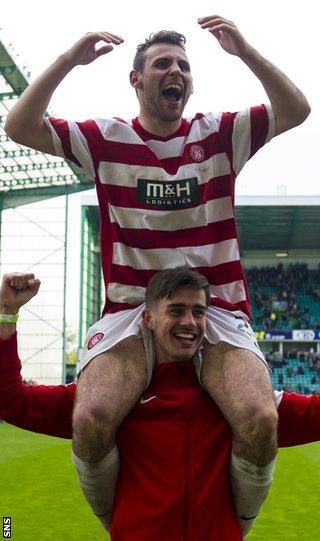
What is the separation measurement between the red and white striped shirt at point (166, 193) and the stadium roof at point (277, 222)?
3186cm

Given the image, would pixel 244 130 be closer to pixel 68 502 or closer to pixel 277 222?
pixel 68 502

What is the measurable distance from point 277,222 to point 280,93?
35.0m

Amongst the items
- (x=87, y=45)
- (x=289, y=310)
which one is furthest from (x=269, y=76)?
(x=289, y=310)

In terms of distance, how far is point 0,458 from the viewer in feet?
42.0

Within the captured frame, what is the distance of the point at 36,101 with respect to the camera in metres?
3.54

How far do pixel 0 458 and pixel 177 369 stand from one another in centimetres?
1022

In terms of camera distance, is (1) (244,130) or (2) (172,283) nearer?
(2) (172,283)

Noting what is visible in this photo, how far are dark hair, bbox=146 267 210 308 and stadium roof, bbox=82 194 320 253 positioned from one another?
3232 cm

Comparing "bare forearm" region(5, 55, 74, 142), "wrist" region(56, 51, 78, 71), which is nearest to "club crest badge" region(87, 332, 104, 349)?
A: "bare forearm" region(5, 55, 74, 142)

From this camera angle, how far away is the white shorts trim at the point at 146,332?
3.52 meters

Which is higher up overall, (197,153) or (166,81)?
(166,81)

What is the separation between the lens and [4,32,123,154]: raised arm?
3494 millimetres

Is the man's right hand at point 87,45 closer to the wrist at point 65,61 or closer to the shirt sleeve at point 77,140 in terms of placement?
the wrist at point 65,61

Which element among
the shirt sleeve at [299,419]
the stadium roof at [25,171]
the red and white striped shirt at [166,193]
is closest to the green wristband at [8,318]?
the red and white striped shirt at [166,193]
